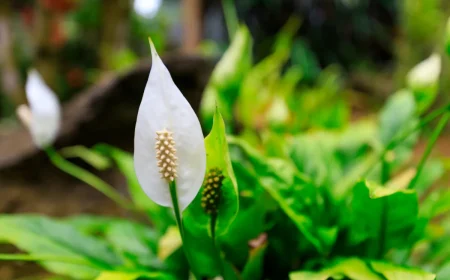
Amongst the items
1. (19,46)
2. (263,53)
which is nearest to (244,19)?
(263,53)

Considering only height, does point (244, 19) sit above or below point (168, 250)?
above

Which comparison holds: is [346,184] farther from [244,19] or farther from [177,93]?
[244,19]

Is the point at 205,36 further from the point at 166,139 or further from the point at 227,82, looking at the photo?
the point at 166,139

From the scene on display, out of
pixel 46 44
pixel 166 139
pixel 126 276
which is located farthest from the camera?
pixel 46 44

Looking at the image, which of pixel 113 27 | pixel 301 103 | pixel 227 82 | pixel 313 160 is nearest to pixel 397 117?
pixel 313 160

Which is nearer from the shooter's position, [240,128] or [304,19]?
[240,128]

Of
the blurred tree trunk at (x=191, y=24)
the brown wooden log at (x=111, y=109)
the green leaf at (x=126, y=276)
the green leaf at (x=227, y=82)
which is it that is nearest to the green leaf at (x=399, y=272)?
the green leaf at (x=126, y=276)
